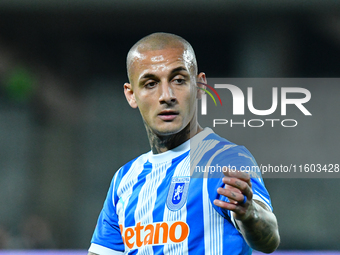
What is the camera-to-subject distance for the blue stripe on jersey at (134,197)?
187 cm

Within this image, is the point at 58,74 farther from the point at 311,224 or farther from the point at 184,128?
the point at 184,128

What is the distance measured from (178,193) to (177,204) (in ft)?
0.16

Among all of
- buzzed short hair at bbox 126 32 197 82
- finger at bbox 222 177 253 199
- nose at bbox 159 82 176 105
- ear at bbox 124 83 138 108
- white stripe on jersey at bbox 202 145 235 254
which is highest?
buzzed short hair at bbox 126 32 197 82

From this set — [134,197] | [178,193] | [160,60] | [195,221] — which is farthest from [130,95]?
[195,221]

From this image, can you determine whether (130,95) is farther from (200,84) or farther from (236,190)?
(236,190)

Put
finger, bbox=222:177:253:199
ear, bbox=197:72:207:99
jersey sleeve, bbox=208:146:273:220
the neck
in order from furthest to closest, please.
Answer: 1. ear, bbox=197:72:207:99
2. the neck
3. jersey sleeve, bbox=208:146:273:220
4. finger, bbox=222:177:253:199

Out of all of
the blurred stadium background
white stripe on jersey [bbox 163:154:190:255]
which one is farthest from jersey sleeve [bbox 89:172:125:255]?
the blurred stadium background

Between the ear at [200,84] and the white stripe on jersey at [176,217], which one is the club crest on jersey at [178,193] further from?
the ear at [200,84]

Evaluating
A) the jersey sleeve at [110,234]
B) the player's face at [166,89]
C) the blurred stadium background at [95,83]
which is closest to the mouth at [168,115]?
the player's face at [166,89]

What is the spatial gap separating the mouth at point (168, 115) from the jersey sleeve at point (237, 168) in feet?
1.04

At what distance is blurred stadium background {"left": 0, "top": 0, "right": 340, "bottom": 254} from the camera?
531 cm

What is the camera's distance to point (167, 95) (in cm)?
181

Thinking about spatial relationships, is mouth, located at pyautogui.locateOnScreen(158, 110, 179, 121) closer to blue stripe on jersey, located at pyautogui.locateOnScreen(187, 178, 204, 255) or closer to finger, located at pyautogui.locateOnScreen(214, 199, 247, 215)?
blue stripe on jersey, located at pyautogui.locateOnScreen(187, 178, 204, 255)

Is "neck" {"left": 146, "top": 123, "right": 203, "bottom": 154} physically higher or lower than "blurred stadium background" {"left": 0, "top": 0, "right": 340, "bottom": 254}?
lower
